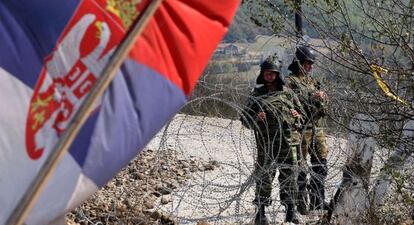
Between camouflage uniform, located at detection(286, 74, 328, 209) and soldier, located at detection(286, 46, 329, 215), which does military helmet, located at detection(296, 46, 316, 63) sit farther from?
camouflage uniform, located at detection(286, 74, 328, 209)

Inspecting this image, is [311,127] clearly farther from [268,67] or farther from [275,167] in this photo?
[275,167]

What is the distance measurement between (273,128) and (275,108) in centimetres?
33

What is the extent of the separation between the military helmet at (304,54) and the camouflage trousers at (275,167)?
Answer: 70 centimetres

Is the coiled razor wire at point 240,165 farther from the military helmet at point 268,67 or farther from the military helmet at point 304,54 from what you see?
the military helmet at point 304,54

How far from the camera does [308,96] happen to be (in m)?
7.59

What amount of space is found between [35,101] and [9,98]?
0.11m

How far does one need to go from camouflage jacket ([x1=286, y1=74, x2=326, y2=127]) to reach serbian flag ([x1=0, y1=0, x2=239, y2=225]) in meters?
4.38

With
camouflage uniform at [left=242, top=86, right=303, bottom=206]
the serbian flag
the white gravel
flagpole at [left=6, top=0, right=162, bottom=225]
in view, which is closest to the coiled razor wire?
the white gravel

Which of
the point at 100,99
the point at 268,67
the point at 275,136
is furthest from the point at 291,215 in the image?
the point at 100,99

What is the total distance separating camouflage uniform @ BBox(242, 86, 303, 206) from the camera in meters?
7.14

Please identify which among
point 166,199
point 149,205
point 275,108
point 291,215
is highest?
point 275,108

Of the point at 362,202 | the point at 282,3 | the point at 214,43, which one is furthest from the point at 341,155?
the point at 214,43

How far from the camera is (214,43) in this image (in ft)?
9.59

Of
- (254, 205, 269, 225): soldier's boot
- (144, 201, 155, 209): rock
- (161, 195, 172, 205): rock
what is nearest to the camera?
(254, 205, 269, 225): soldier's boot
